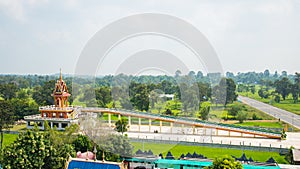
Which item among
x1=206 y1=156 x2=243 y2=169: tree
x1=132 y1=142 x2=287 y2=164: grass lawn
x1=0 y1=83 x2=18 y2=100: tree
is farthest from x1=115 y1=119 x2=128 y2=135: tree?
x1=0 y1=83 x2=18 y2=100: tree

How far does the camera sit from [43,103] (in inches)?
1331

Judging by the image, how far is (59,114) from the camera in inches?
987

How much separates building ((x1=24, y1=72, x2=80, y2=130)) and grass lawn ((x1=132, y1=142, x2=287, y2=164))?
698 centimetres

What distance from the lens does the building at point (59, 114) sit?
80.9ft

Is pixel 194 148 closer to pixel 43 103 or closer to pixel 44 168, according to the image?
pixel 44 168

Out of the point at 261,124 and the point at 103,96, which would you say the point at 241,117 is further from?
the point at 103,96

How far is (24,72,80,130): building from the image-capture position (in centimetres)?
2466

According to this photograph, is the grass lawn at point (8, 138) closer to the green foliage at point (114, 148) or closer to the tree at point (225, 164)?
the green foliage at point (114, 148)

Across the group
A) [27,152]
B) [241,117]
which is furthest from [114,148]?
[241,117]

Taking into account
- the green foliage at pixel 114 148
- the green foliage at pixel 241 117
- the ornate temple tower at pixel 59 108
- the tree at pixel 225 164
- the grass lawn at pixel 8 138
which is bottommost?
the grass lawn at pixel 8 138

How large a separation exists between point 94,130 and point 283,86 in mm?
38133

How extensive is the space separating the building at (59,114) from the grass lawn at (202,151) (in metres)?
6.98

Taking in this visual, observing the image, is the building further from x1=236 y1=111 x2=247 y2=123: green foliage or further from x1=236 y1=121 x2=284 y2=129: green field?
x1=236 y1=111 x2=247 y2=123: green foliage

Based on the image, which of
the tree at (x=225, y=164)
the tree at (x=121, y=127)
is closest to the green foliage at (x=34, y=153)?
the tree at (x=225, y=164)
